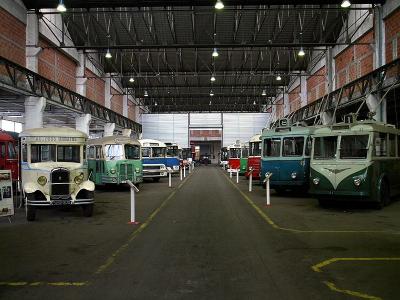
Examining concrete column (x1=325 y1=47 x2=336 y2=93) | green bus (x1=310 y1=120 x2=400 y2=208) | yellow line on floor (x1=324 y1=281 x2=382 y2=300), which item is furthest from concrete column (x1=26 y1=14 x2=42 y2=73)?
yellow line on floor (x1=324 y1=281 x2=382 y2=300)

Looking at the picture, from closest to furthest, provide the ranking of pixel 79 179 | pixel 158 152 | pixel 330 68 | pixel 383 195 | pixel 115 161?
pixel 79 179 < pixel 383 195 < pixel 115 161 < pixel 158 152 < pixel 330 68

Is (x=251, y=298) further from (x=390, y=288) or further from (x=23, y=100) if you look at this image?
(x=23, y=100)

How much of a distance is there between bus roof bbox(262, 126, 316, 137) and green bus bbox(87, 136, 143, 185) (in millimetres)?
7696

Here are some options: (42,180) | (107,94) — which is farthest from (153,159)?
(42,180)

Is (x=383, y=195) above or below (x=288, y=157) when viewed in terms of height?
below

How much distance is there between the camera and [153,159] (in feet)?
111

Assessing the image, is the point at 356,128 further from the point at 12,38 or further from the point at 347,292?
the point at 12,38

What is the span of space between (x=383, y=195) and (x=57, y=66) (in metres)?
26.2

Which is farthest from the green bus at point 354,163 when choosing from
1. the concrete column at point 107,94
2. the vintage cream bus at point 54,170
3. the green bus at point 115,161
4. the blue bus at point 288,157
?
the concrete column at point 107,94

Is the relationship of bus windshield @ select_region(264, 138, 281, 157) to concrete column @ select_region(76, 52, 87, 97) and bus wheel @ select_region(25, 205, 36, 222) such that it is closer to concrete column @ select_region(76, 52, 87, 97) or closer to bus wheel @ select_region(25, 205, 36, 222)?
bus wheel @ select_region(25, 205, 36, 222)

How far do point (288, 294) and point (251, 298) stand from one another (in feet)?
1.75

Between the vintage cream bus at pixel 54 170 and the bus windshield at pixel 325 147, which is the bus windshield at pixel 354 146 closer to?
the bus windshield at pixel 325 147

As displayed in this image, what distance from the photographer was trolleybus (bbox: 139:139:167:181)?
3250cm

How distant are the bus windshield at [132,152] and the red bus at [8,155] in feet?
18.3
